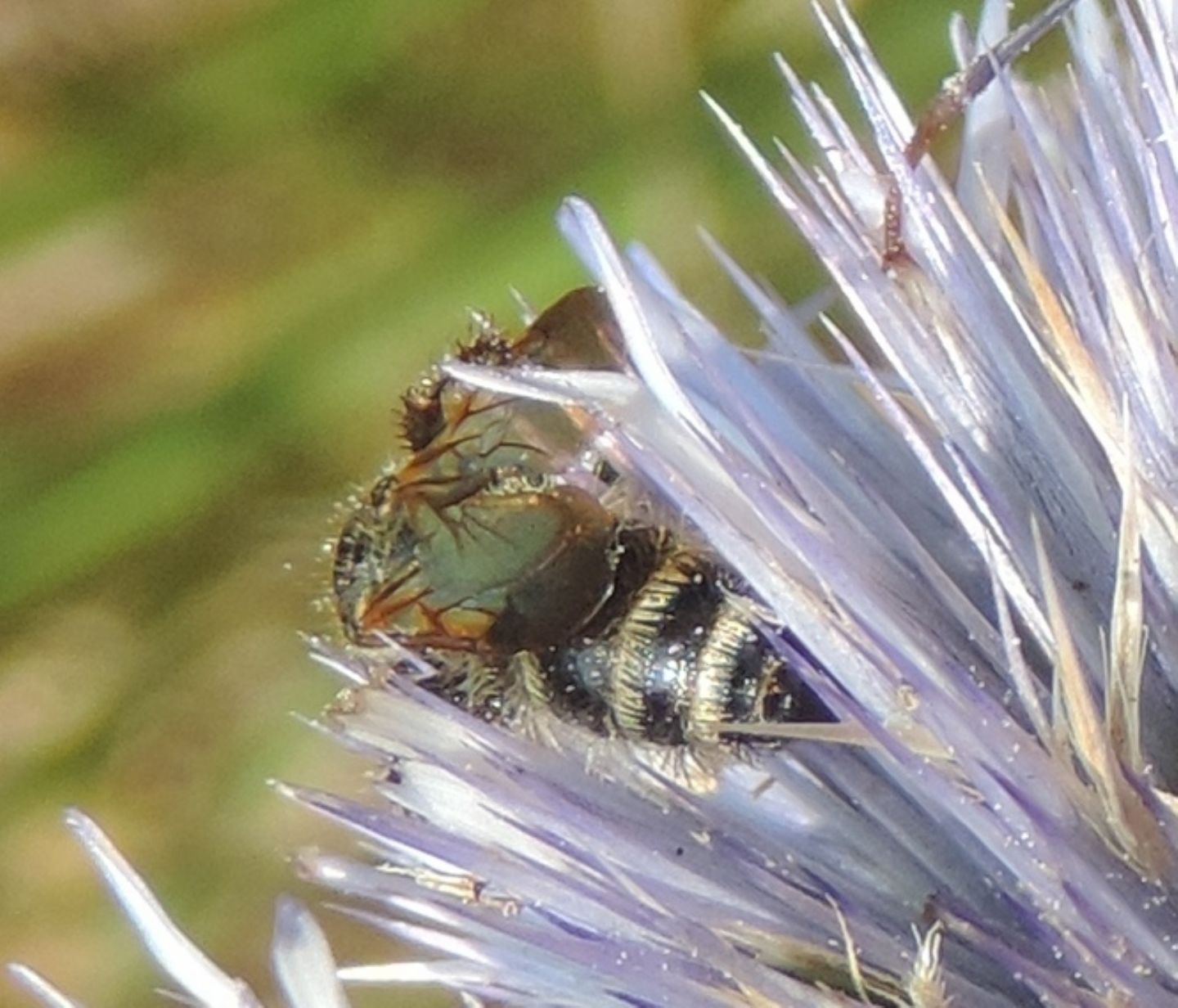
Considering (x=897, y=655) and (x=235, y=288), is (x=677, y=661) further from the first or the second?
(x=235, y=288)

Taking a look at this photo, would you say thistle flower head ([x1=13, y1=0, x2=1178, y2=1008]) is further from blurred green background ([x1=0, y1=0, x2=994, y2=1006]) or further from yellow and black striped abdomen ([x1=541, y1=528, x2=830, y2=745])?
blurred green background ([x1=0, y1=0, x2=994, y2=1006])

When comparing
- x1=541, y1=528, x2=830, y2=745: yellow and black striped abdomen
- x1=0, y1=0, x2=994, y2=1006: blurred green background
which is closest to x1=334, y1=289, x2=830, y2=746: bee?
x1=541, y1=528, x2=830, y2=745: yellow and black striped abdomen

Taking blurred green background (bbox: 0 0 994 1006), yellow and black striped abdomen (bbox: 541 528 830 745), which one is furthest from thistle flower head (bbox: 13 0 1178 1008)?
blurred green background (bbox: 0 0 994 1006)

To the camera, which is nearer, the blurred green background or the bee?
the bee

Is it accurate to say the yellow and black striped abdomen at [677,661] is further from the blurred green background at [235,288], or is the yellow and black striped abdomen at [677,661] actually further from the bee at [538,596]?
the blurred green background at [235,288]

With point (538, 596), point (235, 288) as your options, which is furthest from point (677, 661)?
point (235, 288)

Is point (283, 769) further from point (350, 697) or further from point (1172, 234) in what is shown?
point (1172, 234)
